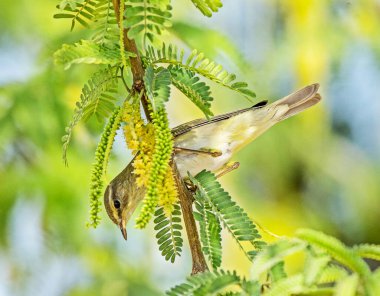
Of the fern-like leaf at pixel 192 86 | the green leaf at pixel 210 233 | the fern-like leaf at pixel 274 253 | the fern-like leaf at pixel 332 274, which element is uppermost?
the fern-like leaf at pixel 192 86

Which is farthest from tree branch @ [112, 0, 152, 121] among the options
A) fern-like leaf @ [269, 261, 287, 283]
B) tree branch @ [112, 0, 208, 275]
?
fern-like leaf @ [269, 261, 287, 283]

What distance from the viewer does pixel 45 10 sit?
460 centimetres

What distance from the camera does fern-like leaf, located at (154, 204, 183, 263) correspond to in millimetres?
1646

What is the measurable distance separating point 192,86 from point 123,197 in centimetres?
157

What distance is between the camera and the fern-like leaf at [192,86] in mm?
1444

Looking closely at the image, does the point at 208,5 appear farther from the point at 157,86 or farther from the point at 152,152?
the point at 152,152

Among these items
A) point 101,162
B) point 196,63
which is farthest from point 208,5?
point 101,162

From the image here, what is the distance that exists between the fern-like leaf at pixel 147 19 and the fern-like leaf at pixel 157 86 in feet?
0.31

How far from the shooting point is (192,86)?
4.73 ft

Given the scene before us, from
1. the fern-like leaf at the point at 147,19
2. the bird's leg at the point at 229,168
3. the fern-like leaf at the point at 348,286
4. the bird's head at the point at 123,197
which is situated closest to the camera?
the fern-like leaf at the point at 348,286

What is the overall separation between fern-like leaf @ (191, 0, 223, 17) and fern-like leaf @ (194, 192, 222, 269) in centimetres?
36

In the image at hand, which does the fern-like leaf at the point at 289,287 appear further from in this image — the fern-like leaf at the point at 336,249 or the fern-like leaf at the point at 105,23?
the fern-like leaf at the point at 105,23

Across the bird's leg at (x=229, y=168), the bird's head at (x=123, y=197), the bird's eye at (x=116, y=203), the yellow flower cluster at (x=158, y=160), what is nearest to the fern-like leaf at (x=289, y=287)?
the yellow flower cluster at (x=158, y=160)

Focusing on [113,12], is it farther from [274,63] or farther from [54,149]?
[274,63]
